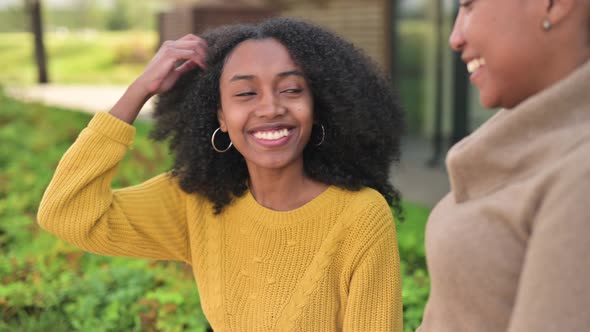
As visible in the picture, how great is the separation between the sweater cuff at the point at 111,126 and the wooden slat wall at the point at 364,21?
685 cm

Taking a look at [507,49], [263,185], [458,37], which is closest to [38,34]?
[263,185]

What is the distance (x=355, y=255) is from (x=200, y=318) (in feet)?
4.60

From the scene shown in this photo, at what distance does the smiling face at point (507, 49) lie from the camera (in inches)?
46.4

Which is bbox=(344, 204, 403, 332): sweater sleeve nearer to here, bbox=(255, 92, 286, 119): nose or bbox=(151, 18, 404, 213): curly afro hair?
bbox=(151, 18, 404, 213): curly afro hair


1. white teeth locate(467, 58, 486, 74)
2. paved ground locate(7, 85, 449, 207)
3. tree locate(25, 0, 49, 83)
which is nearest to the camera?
white teeth locate(467, 58, 486, 74)

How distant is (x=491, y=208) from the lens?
121cm

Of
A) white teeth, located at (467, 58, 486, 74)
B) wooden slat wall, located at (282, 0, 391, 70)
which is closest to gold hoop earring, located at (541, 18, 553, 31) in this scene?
white teeth, located at (467, 58, 486, 74)

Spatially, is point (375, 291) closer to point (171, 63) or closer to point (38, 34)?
point (171, 63)

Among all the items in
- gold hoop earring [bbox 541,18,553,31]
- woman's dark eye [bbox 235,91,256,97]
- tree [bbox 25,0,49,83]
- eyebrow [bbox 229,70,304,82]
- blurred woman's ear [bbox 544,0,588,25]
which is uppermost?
blurred woman's ear [bbox 544,0,588,25]

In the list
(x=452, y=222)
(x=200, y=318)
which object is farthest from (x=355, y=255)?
(x=200, y=318)

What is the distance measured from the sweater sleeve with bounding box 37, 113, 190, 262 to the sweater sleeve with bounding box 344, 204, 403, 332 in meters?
0.67

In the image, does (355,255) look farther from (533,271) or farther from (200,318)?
(200,318)

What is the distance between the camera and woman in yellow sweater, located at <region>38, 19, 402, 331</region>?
2.22 meters

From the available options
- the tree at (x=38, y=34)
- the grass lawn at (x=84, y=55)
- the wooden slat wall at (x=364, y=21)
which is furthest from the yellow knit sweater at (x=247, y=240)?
the grass lawn at (x=84, y=55)
